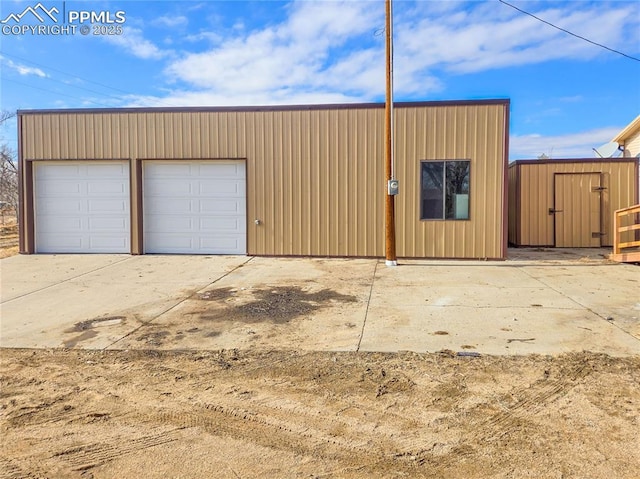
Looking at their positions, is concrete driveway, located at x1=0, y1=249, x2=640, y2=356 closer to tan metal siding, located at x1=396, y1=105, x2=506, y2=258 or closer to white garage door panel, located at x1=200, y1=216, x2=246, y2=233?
tan metal siding, located at x1=396, y1=105, x2=506, y2=258

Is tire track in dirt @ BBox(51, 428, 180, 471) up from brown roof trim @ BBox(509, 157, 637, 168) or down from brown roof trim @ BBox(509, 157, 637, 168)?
down

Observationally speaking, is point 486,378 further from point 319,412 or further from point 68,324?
point 68,324

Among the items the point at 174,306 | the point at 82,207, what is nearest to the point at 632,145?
the point at 174,306

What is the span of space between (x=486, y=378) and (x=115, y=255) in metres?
10.2

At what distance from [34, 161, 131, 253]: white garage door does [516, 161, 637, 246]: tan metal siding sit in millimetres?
11034

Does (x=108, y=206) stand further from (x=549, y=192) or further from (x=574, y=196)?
(x=574, y=196)

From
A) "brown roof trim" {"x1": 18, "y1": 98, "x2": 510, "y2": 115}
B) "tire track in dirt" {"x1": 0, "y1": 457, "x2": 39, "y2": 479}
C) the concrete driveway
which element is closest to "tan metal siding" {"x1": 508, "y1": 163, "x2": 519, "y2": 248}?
the concrete driveway

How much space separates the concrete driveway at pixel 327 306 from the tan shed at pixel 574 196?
292 centimetres

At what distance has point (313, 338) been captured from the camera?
509cm

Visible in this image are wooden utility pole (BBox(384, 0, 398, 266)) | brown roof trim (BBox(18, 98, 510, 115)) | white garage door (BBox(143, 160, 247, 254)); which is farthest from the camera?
white garage door (BBox(143, 160, 247, 254))

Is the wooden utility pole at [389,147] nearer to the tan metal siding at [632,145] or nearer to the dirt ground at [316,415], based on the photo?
the dirt ground at [316,415]

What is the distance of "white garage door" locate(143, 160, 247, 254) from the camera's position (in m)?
11.5

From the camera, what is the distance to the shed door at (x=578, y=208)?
12.8 m

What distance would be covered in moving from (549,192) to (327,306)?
9389 mm
